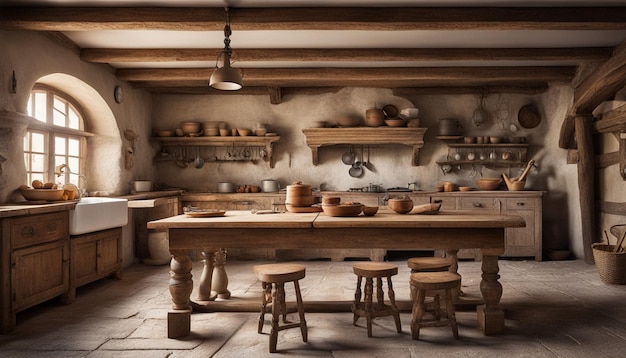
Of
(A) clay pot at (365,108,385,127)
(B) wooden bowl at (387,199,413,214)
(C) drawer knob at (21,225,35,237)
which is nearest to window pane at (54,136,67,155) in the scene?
(C) drawer knob at (21,225,35,237)

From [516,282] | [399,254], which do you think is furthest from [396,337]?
[399,254]

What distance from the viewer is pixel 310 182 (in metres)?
7.67

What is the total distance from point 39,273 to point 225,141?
148 inches

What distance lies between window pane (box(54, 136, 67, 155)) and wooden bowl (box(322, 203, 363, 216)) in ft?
12.0

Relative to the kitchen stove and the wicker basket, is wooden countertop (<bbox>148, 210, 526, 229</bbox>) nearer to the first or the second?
the wicker basket

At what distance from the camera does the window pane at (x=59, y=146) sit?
5521 mm

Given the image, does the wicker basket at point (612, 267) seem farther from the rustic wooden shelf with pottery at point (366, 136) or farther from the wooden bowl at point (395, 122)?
the wooden bowl at point (395, 122)

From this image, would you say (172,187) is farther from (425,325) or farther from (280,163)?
(425,325)

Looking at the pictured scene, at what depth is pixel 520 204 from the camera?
6770 millimetres

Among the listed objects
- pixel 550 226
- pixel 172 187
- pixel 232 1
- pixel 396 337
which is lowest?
pixel 396 337

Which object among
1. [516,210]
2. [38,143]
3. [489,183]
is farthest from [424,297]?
[38,143]

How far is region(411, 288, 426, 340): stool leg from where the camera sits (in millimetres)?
3395

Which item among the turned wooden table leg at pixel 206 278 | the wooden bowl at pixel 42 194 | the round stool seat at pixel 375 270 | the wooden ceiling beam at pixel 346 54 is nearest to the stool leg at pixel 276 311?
the round stool seat at pixel 375 270

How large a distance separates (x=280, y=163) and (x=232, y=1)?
12.3ft
